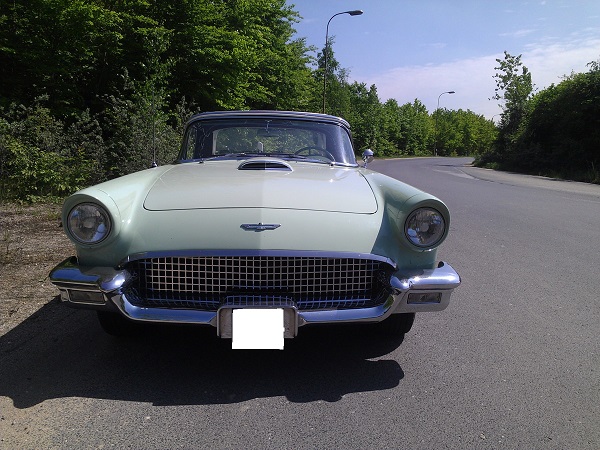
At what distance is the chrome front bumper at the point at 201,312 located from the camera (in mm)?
2688

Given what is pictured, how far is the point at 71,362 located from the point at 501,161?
3712 cm

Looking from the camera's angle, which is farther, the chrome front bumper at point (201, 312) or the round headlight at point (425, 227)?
the round headlight at point (425, 227)

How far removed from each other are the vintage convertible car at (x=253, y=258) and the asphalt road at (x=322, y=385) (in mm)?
380

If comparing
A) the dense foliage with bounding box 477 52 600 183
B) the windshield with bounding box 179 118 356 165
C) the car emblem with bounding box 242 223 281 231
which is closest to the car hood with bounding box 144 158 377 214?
the car emblem with bounding box 242 223 281 231

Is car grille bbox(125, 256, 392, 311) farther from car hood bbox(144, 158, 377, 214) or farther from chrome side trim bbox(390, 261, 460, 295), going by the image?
car hood bbox(144, 158, 377, 214)

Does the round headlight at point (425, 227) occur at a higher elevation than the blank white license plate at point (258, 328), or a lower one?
higher

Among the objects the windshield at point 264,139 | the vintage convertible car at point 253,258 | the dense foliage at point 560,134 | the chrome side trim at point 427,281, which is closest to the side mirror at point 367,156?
the windshield at point 264,139

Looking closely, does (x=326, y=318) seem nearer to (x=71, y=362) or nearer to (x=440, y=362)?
(x=440, y=362)

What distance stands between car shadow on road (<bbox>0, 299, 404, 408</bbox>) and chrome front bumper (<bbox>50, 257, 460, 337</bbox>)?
359 millimetres

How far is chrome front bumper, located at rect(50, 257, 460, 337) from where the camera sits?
106 inches

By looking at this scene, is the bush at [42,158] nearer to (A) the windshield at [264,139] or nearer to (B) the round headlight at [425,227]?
(A) the windshield at [264,139]

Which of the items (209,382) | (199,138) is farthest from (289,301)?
(199,138)

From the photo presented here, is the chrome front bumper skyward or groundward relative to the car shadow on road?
skyward

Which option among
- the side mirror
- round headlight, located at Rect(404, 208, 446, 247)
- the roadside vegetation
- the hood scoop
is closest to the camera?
round headlight, located at Rect(404, 208, 446, 247)
